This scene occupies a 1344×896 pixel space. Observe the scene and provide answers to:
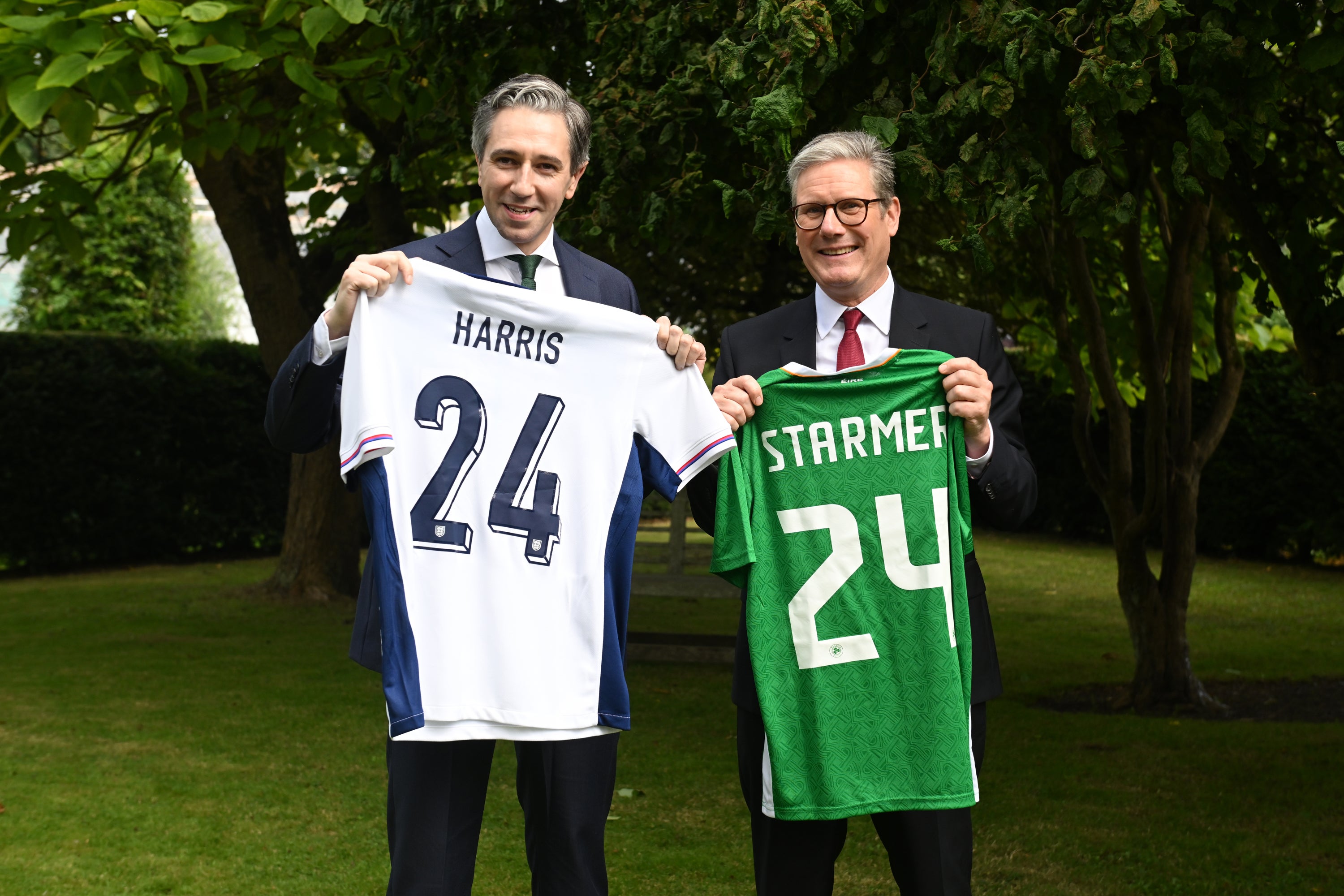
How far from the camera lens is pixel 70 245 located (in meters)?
6.47

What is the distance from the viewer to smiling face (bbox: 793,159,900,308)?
104 inches

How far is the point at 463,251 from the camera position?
2779 millimetres

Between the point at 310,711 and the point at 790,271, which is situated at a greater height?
the point at 790,271

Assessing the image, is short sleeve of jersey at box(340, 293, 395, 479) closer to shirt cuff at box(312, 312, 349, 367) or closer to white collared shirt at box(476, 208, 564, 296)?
shirt cuff at box(312, 312, 349, 367)

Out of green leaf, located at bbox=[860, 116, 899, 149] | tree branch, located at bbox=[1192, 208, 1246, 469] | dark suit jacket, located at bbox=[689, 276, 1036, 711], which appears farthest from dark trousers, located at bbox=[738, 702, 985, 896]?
tree branch, located at bbox=[1192, 208, 1246, 469]

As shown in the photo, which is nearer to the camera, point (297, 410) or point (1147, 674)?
point (297, 410)

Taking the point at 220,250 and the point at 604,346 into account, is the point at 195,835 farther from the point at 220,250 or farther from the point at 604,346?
the point at 220,250

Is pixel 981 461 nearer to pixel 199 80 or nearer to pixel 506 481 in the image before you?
pixel 506 481

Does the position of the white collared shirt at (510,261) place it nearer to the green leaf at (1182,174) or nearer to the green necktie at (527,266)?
the green necktie at (527,266)

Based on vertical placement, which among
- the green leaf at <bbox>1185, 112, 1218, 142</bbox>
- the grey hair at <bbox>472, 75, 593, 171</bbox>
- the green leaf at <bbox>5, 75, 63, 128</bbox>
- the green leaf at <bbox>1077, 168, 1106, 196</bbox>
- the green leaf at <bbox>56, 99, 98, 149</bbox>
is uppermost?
the green leaf at <bbox>56, 99, 98, 149</bbox>

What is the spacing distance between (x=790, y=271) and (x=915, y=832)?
24.6 feet

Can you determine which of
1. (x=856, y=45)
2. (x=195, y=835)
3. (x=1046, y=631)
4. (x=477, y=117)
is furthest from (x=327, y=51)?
(x=1046, y=631)

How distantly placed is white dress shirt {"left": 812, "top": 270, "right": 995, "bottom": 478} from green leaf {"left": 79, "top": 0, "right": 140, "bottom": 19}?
135 inches

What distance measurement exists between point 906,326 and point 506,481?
99cm
